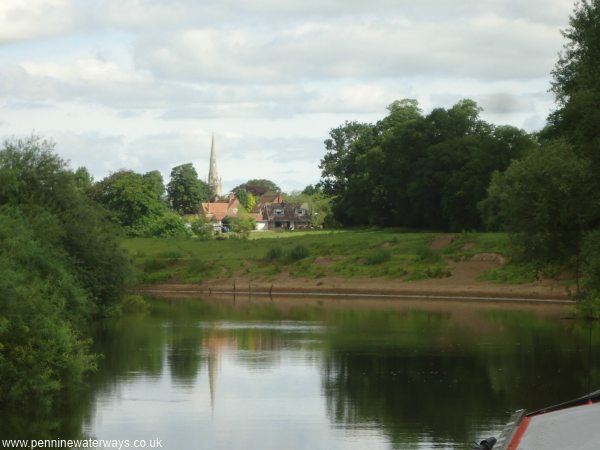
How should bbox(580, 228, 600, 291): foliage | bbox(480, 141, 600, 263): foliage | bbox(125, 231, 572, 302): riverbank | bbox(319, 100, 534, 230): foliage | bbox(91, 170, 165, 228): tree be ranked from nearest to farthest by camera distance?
bbox(580, 228, 600, 291): foliage → bbox(480, 141, 600, 263): foliage → bbox(125, 231, 572, 302): riverbank → bbox(319, 100, 534, 230): foliage → bbox(91, 170, 165, 228): tree

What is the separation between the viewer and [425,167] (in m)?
112

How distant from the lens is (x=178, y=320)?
63.1 meters

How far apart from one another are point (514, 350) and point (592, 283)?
7092 millimetres

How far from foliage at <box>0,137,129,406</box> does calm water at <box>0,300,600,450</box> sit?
→ 3.61ft

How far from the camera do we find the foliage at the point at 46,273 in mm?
29016

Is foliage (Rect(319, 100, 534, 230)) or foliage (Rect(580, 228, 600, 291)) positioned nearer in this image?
foliage (Rect(580, 228, 600, 291))

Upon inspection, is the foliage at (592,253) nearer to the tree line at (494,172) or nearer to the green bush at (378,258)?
the tree line at (494,172)

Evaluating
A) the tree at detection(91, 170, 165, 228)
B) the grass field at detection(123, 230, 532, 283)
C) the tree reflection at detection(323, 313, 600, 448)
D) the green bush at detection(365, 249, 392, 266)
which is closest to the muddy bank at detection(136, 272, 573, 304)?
the grass field at detection(123, 230, 532, 283)

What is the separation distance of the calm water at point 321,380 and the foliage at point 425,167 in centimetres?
4239

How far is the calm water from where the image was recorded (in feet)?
90.6

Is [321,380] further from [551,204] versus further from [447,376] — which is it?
[551,204]

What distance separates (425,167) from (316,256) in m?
21.3

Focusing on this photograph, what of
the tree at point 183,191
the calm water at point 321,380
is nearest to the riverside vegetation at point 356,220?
the calm water at point 321,380

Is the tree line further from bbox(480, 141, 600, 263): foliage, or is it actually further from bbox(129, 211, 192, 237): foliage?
bbox(129, 211, 192, 237): foliage
